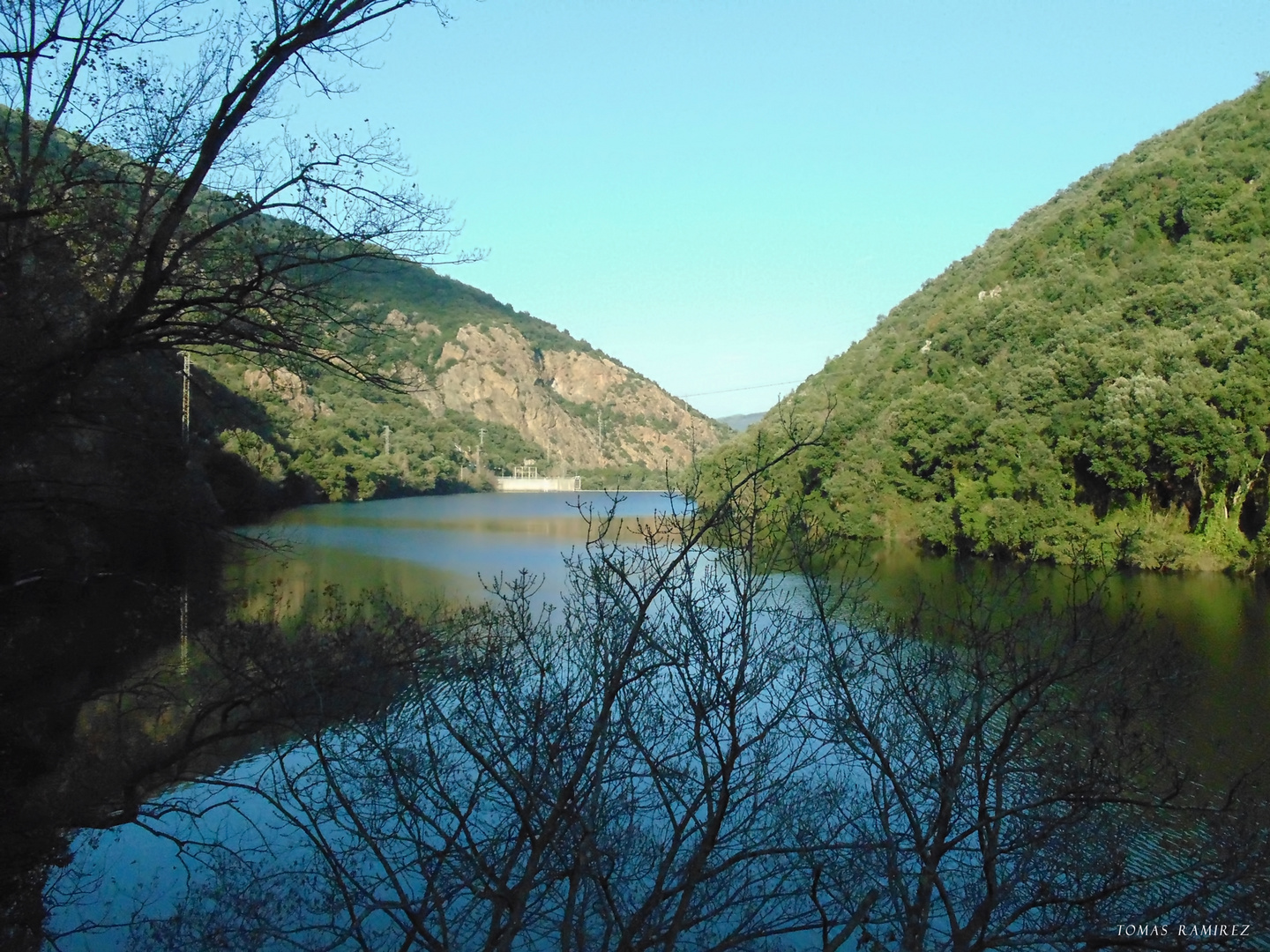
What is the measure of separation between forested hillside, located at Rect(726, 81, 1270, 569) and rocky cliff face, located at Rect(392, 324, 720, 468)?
50367 millimetres

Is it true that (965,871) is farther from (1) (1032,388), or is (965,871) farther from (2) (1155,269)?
(2) (1155,269)

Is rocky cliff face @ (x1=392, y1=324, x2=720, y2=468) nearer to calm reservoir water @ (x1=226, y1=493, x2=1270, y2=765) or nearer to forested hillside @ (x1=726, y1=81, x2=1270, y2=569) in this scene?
forested hillside @ (x1=726, y1=81, x2=1270, y2=569)

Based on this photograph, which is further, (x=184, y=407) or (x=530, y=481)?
(x=530, y=481)

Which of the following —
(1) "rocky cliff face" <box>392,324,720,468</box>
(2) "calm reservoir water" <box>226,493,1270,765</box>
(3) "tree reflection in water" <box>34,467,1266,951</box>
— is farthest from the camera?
(1) "rocky cliff face" <box>392,324,720,468</box>

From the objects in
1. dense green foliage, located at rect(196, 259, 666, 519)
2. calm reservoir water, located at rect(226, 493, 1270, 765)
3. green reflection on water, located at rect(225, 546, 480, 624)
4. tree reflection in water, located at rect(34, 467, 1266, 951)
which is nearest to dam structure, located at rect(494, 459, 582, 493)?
dense green foliage, located at rect(196, 259, 666, 519)

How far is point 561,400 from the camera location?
115125 millimetres

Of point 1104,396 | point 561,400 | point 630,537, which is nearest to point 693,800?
point 630,537

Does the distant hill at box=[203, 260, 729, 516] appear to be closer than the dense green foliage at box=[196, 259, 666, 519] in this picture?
No

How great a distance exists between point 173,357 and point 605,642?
525cm

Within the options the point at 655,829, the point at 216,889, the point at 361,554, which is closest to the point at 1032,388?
the point at 361,554

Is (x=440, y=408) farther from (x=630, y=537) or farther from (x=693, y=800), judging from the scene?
(x=693, y=800)

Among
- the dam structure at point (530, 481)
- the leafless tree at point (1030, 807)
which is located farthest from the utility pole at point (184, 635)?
the dam structure at point (530, 481)

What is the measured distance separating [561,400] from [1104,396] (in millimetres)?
92997

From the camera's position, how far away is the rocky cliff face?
322 ft
